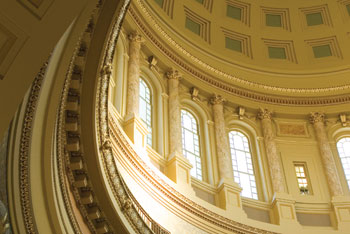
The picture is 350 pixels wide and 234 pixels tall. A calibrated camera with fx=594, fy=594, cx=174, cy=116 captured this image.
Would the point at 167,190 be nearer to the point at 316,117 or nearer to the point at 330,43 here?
the point at 316,117

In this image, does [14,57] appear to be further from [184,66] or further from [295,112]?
[295,112]

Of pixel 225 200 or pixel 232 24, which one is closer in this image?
pixel 225 200

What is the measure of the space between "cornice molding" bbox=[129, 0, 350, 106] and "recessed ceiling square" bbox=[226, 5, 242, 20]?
3586 mm

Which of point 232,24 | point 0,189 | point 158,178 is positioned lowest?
point 0,189

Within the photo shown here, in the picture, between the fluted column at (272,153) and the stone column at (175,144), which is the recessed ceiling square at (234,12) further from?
the stone column at (175,144)

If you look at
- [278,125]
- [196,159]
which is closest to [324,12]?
[278,125]

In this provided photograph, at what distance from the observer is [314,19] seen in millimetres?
25453

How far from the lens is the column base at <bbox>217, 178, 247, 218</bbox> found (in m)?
17.7

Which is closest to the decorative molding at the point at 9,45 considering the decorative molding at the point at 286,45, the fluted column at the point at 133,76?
the fluted column at the point at 133,76

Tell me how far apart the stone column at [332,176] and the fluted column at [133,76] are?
7458 mm

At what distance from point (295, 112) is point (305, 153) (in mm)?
1928

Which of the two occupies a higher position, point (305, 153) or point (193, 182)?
point (305, 153)

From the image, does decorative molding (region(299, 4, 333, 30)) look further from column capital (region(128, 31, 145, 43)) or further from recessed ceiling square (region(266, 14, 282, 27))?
column capital (region(128, 31, 145, 43))

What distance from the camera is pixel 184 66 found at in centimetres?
2112
